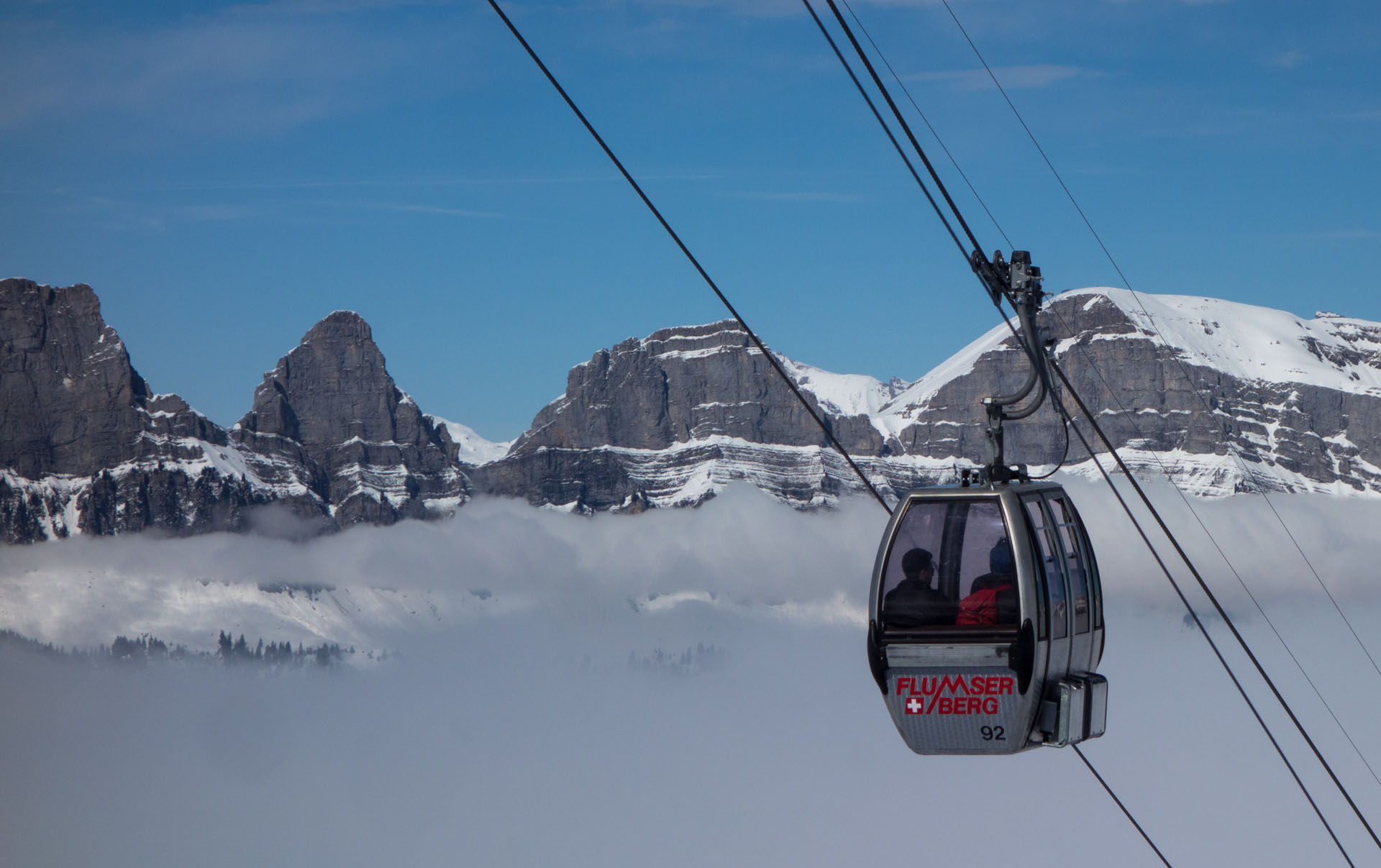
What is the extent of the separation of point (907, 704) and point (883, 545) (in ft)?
8.69

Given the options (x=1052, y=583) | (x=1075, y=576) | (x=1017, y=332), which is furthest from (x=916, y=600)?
(x=1017, y=332)

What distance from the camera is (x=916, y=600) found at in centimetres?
2519

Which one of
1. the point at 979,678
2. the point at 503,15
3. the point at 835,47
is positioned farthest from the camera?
the point at 979,678

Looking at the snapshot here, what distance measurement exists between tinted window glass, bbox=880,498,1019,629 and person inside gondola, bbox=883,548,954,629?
0.01 m

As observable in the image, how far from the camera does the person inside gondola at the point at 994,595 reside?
24438mm

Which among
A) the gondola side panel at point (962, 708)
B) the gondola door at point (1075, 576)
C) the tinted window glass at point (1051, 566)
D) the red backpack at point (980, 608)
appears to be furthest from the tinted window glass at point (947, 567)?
the gondola door at point (1075, 576)

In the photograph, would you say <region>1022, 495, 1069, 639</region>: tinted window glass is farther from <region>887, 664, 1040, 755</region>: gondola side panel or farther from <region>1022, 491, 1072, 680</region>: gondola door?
<region>887, 664, 1040, 755</region>: gondola side panel

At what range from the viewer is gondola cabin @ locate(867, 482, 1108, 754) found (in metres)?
24.4

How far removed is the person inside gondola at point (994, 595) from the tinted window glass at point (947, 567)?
0.01 meters

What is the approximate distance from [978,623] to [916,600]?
1082 millimetres

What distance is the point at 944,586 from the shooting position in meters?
25.1

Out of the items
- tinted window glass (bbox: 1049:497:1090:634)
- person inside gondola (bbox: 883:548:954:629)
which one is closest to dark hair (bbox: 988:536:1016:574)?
person inside gondola (bbox: 883:548:954:629)

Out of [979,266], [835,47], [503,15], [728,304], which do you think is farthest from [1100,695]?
[503,15]

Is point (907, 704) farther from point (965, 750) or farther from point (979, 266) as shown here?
point (979, 266)
